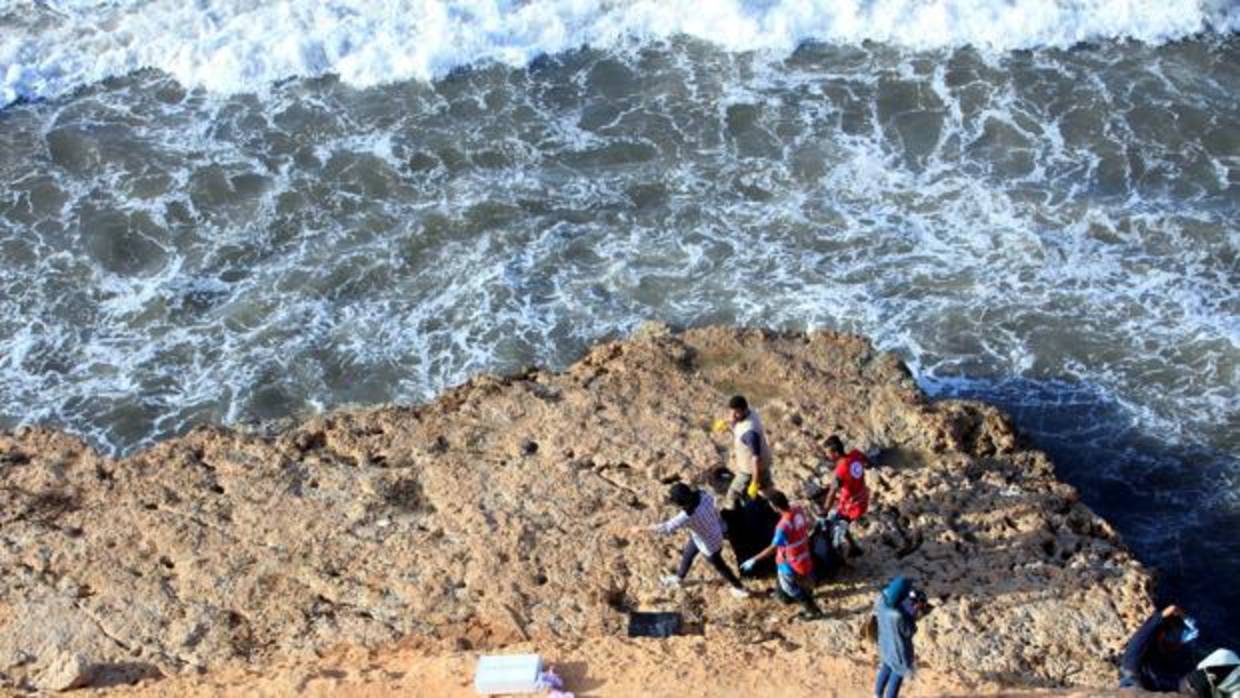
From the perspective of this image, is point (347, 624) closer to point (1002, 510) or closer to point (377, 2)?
point (1002, 510)

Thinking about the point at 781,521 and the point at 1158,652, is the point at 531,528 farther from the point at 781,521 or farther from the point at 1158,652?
the point at 1158,652

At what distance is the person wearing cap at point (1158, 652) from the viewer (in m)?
11.2

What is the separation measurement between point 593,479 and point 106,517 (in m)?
4.38

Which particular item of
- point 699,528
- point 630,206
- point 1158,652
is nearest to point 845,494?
point 699,528

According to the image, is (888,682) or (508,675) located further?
(508,675)

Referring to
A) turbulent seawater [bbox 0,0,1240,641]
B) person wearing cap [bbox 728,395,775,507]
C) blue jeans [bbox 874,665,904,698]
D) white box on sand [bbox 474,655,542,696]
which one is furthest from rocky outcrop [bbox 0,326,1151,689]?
turbulent seawater [bbox 0,0,1240,641]

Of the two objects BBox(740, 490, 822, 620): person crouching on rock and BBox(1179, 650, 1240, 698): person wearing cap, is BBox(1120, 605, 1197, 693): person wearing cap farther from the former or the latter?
BBox(740, 490, 822, 620): person crouching on rock

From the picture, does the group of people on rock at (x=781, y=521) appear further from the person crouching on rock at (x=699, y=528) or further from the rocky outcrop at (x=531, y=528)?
the rocky outcrop at (x=531, y=528)

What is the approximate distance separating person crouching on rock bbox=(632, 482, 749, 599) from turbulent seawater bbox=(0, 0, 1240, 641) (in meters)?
5.08

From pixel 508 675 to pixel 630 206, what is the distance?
9.33 metres

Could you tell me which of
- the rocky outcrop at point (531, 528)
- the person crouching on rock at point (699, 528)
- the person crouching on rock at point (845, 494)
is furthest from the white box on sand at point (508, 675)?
the person crouching on rock at point (845, 494)

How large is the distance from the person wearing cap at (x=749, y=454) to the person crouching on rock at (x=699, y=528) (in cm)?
50

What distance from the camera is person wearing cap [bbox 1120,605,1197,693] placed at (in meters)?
11.2

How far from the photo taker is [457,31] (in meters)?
23.0
